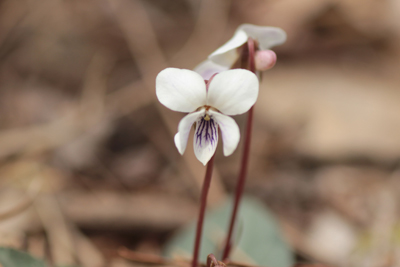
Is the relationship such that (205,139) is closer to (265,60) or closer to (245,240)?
(265,60)

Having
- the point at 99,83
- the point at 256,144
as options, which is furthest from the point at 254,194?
the point at 99,83

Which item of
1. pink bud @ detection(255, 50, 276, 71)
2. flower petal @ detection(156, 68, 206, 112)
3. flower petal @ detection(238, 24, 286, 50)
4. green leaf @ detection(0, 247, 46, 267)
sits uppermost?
flower petal @ detection(238, 24, 286, 50)

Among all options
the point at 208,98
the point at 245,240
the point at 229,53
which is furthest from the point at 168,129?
the point at 208,98

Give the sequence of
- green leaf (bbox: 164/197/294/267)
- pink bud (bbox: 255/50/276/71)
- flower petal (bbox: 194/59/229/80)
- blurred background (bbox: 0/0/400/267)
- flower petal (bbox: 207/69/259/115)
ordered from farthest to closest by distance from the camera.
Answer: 1. blurred background (bbox: 0/0/400/267)
2. green leaf (bbox: 164/197/294/267)
3. flower petal (bbox: 194/59/229/80)
4. pink bud (bbox: 255/50/276/71)
5. flower petal (bbox: 207/69/259/115)

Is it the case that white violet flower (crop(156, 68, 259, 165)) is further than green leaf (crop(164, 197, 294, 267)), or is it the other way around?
green leaf (crop(164, 197, 294, 267))

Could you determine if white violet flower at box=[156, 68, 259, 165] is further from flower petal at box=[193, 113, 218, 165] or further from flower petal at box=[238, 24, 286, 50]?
flower petal at box=[238, 24, 286, 50]

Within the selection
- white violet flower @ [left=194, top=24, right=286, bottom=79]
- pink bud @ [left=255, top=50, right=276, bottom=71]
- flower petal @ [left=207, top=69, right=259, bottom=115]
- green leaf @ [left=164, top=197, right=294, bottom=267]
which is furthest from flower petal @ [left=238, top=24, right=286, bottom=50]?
green leaf @ [left=164, top=197, right=294, bottom=267]

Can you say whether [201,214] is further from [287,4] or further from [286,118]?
[287,4]
